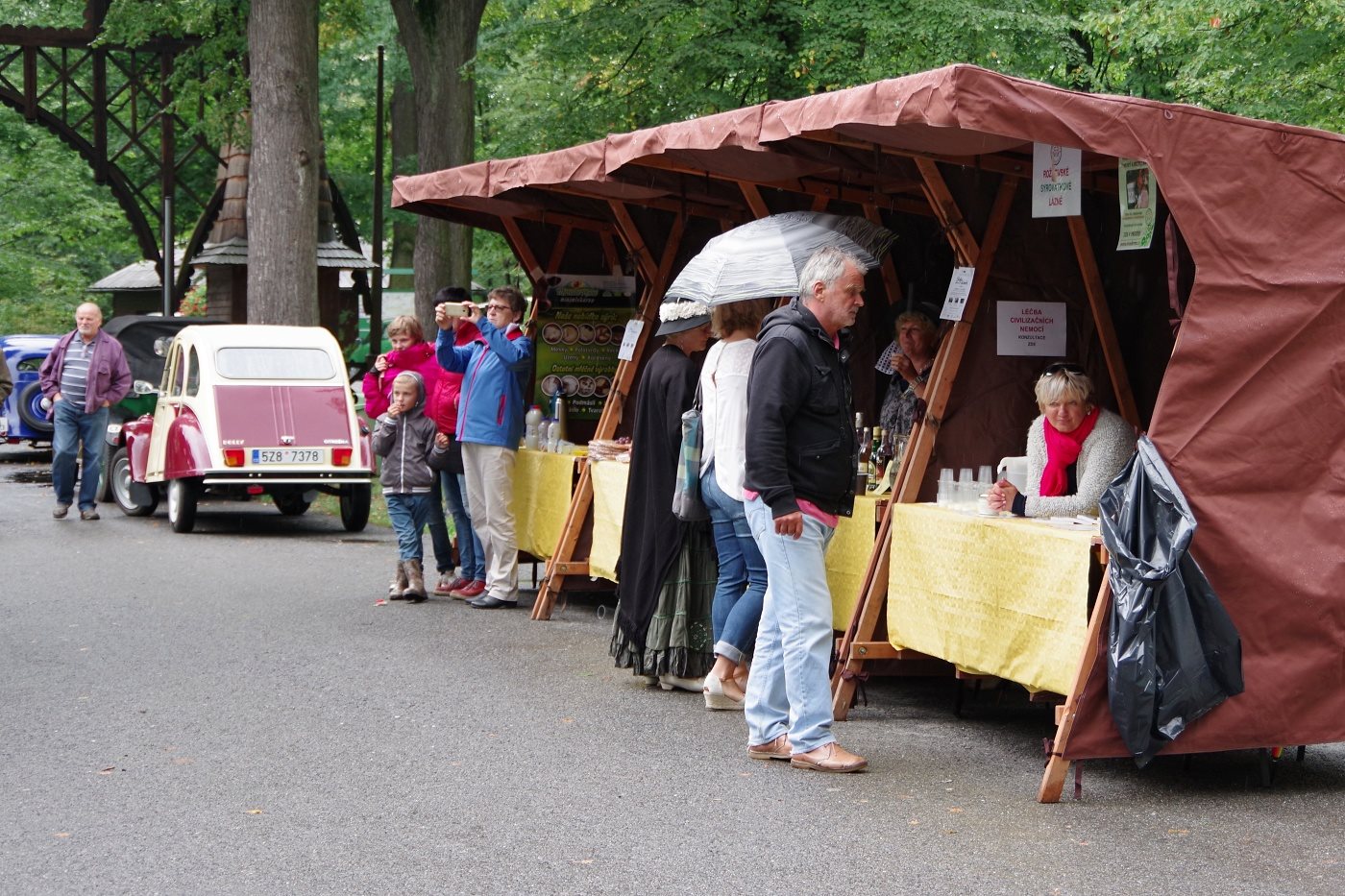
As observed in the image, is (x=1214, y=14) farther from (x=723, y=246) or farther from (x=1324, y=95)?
(x=723, y=246)

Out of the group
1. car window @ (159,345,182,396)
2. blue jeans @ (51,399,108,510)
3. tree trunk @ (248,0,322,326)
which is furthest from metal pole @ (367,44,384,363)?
blue jeans @ (51,399,108,510)

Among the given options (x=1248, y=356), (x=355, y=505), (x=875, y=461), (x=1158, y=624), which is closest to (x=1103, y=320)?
(x=1248, y=356)

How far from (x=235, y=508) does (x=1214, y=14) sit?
414 inches

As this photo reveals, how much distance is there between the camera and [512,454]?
34.9 ft

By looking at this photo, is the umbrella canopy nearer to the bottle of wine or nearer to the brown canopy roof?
the brown canopy roof

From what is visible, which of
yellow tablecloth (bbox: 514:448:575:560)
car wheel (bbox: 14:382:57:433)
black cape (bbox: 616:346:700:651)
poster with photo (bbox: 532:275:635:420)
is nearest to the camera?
black cape (bbox: 616:346:700:651)

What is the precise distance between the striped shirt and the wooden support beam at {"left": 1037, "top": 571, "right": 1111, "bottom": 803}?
11.9 m

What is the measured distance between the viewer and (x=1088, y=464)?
23.1 ft

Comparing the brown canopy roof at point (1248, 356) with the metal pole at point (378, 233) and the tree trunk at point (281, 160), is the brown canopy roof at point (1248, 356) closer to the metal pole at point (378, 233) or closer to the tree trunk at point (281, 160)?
the tree trunk at point (281, 160)

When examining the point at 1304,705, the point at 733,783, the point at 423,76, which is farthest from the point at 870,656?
the point at 423,76

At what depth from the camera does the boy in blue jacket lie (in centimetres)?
1045

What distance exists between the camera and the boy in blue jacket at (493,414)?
10445mm

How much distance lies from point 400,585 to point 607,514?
6.32 ft

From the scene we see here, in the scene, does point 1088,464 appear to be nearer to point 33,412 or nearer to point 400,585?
point 400,585
